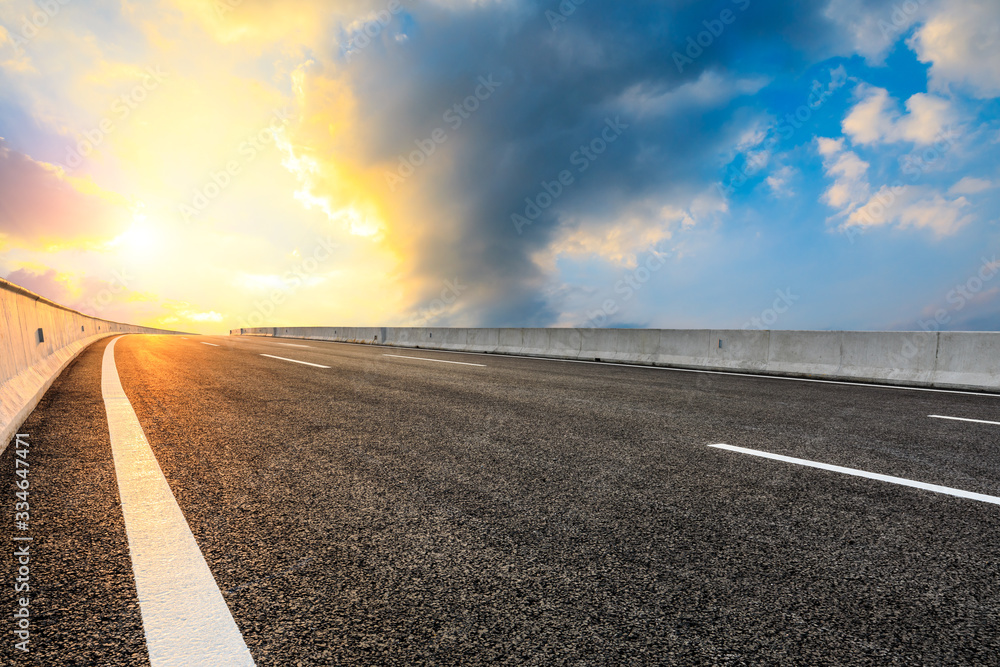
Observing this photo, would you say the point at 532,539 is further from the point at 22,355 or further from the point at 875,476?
the point at 22,355

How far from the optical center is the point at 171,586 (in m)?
1.89

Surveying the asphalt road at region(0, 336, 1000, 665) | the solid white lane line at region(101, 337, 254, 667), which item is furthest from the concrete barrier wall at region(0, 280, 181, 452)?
the solid white lane line at region(101, 337, 254, 667)

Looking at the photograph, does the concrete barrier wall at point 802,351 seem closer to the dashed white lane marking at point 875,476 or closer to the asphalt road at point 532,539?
the asphalt road at point 532,539

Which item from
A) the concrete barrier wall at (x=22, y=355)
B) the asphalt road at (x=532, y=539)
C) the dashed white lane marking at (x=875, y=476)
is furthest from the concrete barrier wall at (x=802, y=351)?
the concrete barrier wall at (x=22, y=355)

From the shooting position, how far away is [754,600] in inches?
73.9

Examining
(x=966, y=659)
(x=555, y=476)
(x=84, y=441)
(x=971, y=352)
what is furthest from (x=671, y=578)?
(x=971, y=352)

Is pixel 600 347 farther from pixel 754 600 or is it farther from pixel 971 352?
pixel 754 600

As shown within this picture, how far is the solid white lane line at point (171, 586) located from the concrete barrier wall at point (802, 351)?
11.4 m

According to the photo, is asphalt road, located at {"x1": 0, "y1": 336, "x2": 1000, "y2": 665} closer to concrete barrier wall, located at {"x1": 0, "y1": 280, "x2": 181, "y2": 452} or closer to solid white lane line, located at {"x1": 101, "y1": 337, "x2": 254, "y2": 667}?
solid white lane line, located at {"x1": 101, "y1": 337, "x2": 254, "y2": 667}

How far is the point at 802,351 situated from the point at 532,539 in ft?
36.1

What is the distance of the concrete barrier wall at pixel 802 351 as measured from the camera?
369 inches

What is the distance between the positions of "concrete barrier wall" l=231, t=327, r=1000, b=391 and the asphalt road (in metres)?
5.41

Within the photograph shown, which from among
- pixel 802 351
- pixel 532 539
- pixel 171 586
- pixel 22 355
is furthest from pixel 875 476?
pixel 802 351

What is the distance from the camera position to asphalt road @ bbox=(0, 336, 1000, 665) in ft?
5.36
